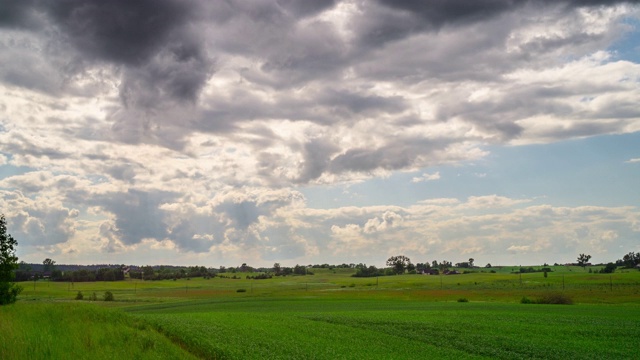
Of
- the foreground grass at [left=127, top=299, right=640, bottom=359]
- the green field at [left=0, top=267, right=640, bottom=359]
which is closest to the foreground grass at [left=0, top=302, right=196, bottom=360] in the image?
the green field at [left=0, top=267, right=640, bottom=359]

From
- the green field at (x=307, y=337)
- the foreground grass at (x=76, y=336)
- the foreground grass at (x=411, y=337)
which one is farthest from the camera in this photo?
the foreground grass at (x=411, y=337)

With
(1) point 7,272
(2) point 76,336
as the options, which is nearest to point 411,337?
(2) point 76,336

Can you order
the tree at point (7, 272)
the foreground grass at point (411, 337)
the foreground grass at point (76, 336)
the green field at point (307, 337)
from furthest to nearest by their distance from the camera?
the tree at point (7, 272) < the foreground grass at point (411, 337) < the green field at point (307, 337) < the foreground grass at point (76, 336)

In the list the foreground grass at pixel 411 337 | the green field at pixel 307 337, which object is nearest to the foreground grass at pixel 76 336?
the green field at pixel 307 337

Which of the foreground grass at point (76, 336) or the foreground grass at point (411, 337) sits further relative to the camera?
the foreground grass at point (411, 337)

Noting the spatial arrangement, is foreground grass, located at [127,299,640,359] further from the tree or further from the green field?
the tree

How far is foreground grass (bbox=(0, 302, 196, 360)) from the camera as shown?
2522 cm

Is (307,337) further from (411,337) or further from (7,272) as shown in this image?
(7,272)

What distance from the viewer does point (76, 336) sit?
31.0 m

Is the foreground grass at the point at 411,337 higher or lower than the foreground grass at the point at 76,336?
lower

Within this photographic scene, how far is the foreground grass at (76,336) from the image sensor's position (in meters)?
25.2

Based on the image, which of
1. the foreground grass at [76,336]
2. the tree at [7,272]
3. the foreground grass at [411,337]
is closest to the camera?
the foreground grass at [76,336]

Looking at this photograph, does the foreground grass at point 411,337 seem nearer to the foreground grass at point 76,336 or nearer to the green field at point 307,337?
the green field at point 307,337

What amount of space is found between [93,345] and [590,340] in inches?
1258
